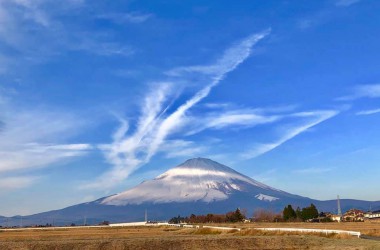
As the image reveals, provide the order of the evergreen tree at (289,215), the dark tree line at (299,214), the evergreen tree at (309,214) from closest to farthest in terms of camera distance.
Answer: the evergreen tree at (289,215), the dark tree line at (299,214), the evergreen tree at (309,214)

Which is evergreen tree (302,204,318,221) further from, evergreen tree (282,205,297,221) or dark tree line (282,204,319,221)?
evergreen tree (282,205,297,221)

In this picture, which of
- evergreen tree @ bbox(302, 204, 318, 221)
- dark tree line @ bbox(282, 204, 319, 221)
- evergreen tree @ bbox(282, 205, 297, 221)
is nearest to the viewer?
evergreen tree @ bbox(282, 205, 297, 221)

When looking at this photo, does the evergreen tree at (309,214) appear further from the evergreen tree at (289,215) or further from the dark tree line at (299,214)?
the evergreen tree at (289,215)

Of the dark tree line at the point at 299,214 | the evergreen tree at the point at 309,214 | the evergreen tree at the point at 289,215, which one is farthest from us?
the evergreen tree at the point at 309,214

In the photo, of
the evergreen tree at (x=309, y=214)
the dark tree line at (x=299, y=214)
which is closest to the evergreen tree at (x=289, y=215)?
the dark tree line at (x=299, y=214)

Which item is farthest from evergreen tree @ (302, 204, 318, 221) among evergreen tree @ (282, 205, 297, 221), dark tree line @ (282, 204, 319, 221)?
evergreen tree @ (282, 205, 297, 221)

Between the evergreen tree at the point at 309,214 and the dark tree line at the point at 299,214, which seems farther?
the evergreen tree at the point at 309,214

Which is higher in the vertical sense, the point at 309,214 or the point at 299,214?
the point at 299,214

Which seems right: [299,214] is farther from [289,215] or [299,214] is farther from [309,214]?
[289,215]

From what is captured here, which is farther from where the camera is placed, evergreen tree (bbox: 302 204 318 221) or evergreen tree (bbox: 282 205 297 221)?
evergreen tree (bbox: 302 204 318 221)

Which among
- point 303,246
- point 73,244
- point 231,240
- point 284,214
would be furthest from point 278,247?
point 284,214

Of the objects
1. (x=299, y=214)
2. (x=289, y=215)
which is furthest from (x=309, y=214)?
(x=289, y=215)

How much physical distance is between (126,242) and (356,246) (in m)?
23.0

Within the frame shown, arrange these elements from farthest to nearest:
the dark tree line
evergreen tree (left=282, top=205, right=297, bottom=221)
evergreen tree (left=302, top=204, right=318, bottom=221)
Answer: evergreen tree (left=302, top=204, right=318, bottom=221) < the dark tree line < evergreen tree (left=282, top=205, right=297, bottom=221)
